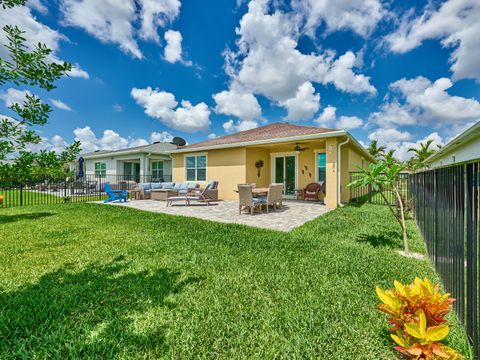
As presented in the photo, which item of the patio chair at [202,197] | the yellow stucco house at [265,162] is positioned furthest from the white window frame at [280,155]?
the patio chair at [202,197]

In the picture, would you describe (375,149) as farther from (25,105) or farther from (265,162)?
(25,105)

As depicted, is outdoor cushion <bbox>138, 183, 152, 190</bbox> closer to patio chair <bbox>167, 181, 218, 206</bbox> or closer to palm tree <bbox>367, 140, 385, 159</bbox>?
patio chair <bbox>167, 181, 218, 206</bbox>

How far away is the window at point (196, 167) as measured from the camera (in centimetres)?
1461

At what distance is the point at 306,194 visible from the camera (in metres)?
12.2

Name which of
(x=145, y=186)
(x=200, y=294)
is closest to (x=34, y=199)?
(x=145, y=186)

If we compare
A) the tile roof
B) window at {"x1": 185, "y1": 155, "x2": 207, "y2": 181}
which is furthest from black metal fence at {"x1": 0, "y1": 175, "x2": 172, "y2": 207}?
the tile roof

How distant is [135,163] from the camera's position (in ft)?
78.5

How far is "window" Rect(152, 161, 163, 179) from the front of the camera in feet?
68.5

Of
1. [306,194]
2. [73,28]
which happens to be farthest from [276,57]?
[73,28]

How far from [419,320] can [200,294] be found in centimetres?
227

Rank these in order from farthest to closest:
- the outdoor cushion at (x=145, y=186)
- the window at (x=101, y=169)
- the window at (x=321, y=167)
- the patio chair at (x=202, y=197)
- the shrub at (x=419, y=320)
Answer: the window at (x=101, y=169), the outdoor cushion at (x=145, y=186), the window at (x=321, y=167), the patio chair at (x=202, y=197), the shrub at (x=419, y=320)

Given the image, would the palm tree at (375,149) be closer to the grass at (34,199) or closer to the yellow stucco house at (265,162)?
the yellow stucco house at (265,162)

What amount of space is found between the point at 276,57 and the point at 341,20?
12.5ft

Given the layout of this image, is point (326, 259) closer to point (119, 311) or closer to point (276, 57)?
point (119, 311)
